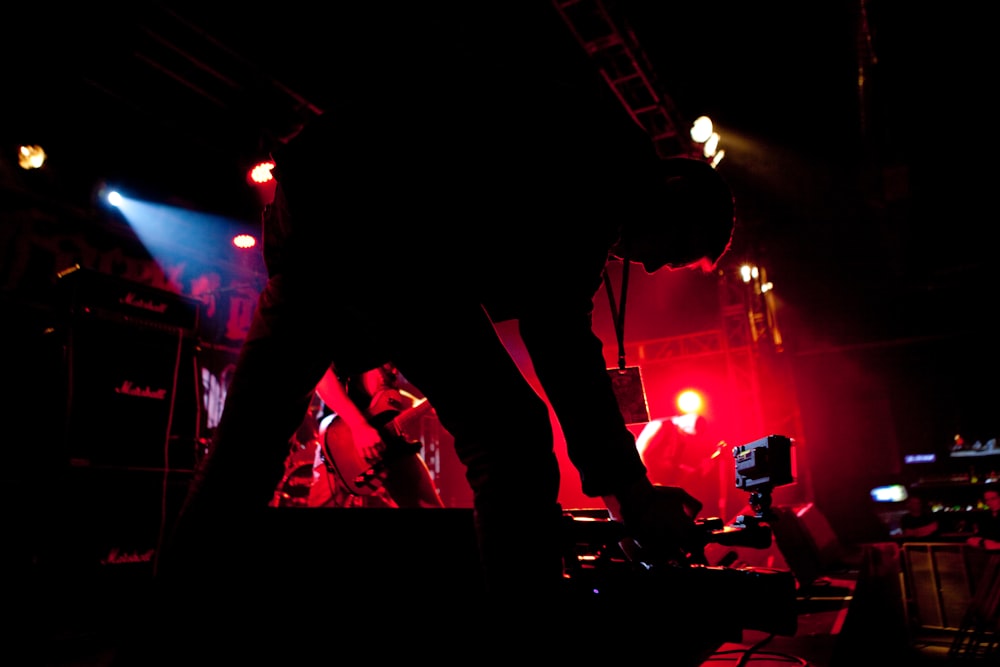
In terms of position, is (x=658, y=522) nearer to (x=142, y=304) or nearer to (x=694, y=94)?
(x=142, y=304)

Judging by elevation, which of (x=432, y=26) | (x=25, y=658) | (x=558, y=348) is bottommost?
(x=25, y=658)

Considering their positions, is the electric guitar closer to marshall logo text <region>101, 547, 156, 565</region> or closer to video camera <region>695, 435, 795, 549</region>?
marshall logo text <region>101, 547, 156, 565</region>

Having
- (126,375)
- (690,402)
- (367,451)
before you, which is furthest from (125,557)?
(690,402)

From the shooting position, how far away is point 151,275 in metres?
7.64

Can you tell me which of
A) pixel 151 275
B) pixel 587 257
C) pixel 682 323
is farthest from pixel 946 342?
pixel 151 275

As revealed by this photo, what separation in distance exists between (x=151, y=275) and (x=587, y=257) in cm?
795

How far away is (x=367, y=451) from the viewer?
3570 millimetres

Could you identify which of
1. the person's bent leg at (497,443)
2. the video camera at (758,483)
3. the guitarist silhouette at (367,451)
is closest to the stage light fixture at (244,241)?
the guitarist silhouette at (367,451)

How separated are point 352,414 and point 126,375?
1.41 metres

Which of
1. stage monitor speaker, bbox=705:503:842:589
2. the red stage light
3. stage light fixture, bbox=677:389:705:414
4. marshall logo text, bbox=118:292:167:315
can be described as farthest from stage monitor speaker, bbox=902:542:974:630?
the red stage light

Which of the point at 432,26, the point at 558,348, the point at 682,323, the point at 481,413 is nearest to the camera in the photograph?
the point at 481,413

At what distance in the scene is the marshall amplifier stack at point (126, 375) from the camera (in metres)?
3.25

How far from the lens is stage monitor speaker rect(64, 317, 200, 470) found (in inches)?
127

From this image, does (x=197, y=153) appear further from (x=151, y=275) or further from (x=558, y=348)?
(x=558, y=348)
